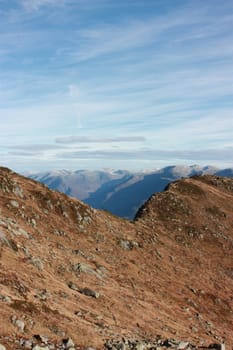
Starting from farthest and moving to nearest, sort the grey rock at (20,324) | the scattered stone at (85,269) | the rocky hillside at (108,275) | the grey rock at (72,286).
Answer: the scattered stone at (85,269)
the grey rock at (72,286)
the rocky hillside at (108,275)
the grey rock at (20,324)

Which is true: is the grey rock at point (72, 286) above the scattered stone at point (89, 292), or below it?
above

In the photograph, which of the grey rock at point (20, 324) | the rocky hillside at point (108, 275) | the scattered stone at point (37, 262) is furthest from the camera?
the scattered stone at point (37, 262)

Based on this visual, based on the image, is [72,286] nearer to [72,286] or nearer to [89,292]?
[72,286]

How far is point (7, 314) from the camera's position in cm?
2636

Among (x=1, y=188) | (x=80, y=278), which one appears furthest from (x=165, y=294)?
(x=1, y=188)

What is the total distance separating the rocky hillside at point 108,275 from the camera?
1157 inches

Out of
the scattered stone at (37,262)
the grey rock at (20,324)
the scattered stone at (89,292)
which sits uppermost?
the scattered stone at (37,262)

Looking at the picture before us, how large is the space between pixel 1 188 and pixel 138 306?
26.8 metres

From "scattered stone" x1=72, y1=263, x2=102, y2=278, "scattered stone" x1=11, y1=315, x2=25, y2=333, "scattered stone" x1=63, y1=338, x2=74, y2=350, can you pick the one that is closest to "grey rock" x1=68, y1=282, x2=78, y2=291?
"scattered stone" x1=72, y1=263, x2=102, y2=278

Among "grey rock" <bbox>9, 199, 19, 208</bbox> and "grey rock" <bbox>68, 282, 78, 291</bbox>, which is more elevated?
"grey rock" <bbox>9, 199, 19, 208</bbox>

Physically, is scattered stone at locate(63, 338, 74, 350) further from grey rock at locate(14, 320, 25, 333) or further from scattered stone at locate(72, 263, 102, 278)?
scattered stone at locate(72, 263, 102, 278)

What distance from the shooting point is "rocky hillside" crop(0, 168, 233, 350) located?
29.4 m

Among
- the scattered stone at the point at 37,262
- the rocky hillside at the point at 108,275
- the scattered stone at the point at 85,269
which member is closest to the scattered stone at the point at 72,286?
the rocky hillside at the point at 108,275

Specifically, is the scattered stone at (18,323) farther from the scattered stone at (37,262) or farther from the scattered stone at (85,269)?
the scattered stone at (85,269)
